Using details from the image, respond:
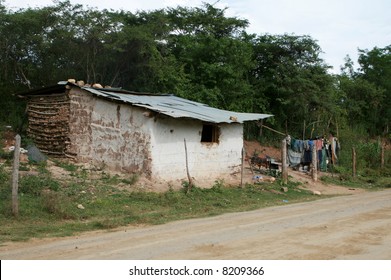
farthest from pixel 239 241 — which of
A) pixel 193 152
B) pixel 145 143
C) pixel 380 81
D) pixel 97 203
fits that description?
pixel 380 81

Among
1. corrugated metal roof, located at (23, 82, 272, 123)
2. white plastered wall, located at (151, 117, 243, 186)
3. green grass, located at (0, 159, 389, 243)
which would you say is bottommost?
green grass, located at (0, 159, 389, 243)

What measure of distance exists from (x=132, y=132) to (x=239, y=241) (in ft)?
27.9

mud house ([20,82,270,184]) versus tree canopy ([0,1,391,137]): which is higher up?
tree canopy ([0,1,391,137])

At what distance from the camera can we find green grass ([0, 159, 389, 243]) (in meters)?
9.52

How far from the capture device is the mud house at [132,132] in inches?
600

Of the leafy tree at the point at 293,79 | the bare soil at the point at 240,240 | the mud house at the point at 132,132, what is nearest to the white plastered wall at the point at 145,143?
the mud house at the point at 132,132

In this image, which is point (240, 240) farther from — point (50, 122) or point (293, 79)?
point (293, 79)

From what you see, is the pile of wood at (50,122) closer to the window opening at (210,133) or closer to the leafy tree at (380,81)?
the window opening at (210,133)

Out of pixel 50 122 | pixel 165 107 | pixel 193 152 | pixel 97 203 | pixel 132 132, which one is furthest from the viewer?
pixel 50 122

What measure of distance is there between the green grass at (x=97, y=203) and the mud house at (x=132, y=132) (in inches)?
41.2

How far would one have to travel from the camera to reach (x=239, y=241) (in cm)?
770

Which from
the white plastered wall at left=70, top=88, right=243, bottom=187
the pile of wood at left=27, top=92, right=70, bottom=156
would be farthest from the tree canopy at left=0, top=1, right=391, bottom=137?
the white plastered wall at left=70, top=88, right=243, bottom=187

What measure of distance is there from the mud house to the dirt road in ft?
16.6

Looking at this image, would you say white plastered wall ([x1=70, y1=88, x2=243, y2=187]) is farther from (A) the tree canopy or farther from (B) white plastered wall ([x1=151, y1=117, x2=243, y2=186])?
(A) the tree canopy
